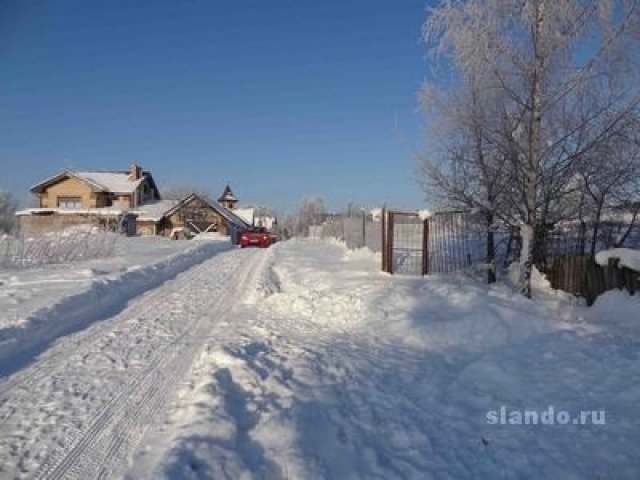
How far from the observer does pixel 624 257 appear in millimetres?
11367

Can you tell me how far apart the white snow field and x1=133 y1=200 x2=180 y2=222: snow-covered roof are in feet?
175

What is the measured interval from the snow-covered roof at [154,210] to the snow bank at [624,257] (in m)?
54.8

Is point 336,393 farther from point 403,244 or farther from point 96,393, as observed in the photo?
point 403,244

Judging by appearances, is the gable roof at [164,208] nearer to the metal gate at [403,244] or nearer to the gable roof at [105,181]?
the gable roof at [105,181]

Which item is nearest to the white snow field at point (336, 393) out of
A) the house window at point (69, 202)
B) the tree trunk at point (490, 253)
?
the tree trunk at point (490, 253)

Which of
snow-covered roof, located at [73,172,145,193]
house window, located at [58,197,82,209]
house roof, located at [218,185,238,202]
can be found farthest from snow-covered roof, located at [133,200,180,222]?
house roof, located at [218,185,238,202]

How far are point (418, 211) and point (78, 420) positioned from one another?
11194 millimetres

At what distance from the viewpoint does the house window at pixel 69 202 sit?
60375mm

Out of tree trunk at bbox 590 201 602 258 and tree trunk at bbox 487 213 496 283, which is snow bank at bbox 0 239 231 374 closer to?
tree trunk at bbox 487 213 496 283

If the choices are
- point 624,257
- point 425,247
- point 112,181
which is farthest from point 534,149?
point 112,181

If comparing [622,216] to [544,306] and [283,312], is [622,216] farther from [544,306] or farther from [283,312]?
[283,312]

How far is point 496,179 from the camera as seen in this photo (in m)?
13.8

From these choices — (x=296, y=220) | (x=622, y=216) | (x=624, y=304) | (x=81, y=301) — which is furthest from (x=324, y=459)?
(x=296, y=220)

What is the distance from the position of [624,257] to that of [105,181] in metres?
60.5
